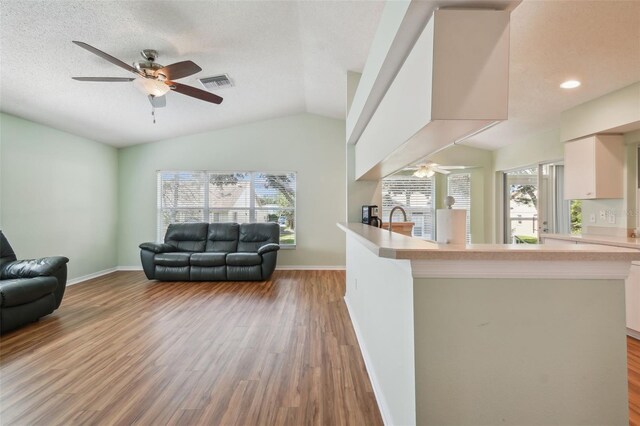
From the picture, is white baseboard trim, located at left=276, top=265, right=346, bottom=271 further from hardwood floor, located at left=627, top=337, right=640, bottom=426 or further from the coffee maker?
hardwood floor, located at left=627, top=337, right=640, bottom=426

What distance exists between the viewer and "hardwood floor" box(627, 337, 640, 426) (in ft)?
5.75

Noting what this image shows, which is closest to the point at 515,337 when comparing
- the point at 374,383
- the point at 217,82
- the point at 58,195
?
the point at 374,383

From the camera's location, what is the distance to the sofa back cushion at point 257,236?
5613 millimetres

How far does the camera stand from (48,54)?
2.90 meters

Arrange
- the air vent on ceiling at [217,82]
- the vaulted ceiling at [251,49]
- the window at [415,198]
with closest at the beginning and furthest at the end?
the vaulted ceiling at [251,49], the air vent on ceiling at [217,82], the window at [415,198]

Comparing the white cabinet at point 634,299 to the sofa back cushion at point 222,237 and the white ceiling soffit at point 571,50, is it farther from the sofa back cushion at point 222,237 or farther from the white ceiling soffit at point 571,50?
the sofa back cushion at point 222,237

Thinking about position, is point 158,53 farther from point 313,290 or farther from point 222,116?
point 313,290

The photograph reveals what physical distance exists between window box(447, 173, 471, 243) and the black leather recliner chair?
21.9 ft

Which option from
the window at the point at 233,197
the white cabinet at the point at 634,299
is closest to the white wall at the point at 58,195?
the window at the point at 233,197

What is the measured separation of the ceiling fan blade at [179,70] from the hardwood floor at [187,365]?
2.59 m

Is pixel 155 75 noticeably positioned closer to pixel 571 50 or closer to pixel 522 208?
pixel 571 50

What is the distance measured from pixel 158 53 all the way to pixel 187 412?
11.3ft

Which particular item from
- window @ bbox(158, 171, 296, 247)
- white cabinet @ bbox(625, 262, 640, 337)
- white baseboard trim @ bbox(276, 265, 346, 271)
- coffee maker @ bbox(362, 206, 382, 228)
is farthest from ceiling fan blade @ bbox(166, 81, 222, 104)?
white cabinet @ bbox(625, 262, 640, 337)

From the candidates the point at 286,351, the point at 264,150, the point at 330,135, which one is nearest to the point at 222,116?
the point at 264,150
